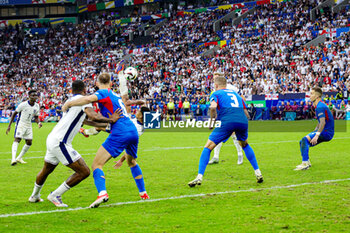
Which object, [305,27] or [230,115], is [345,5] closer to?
[305,27]

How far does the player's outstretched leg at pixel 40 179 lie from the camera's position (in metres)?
7.16

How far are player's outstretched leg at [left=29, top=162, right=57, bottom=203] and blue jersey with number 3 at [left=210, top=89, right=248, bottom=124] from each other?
3.40m

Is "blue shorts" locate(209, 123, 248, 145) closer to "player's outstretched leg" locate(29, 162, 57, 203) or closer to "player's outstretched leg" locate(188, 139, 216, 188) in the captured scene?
"player's outstretched leg" locate(188, 139, 216, 188)

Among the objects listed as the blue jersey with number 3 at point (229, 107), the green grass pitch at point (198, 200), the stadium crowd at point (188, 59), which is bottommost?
the green grass pitch at point (198, 200)

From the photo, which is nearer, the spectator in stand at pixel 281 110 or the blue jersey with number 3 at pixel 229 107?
the blue jersey with number 3 at pixel 229 107

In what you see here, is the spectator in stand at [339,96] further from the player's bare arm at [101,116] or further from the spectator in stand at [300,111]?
the player's bare arm at [101,116]

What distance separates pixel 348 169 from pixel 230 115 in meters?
3.58

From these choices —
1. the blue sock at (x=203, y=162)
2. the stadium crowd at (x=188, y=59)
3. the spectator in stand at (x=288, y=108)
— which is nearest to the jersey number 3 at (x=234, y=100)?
the blue sock at (x=203, y=162)

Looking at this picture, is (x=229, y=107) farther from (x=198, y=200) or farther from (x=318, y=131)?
(x=318, y=131)

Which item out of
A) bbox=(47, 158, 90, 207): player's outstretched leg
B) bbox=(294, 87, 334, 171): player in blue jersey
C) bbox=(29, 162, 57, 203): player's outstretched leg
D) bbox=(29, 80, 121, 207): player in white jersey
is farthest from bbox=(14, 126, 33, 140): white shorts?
bbox=(294, 87, 334, 171): player in blue jersey

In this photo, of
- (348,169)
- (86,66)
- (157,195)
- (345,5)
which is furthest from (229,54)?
(157,195)

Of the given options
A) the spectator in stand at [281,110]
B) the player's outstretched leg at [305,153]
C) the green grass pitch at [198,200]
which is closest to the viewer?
the green grass pitch at [198,200]

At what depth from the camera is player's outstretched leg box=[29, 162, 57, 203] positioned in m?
7.16

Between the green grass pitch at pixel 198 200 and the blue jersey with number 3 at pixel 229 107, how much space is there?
1290mm
